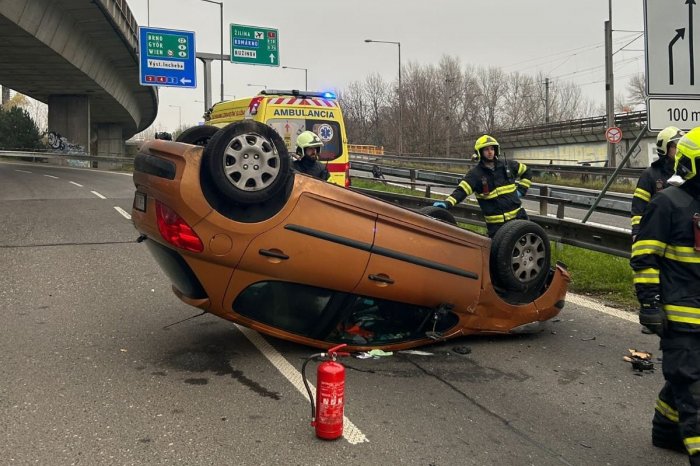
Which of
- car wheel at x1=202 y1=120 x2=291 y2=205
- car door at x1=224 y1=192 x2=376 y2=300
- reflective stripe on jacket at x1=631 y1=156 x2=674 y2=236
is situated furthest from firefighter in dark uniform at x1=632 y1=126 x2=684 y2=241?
car wheel at x1=202 y1=120 x2=291 y2=205

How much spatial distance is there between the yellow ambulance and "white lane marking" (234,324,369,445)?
5218mm

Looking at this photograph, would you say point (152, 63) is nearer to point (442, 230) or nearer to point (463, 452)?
point (442, 230)

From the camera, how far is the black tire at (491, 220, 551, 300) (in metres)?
4.86

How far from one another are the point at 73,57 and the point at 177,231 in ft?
75.3

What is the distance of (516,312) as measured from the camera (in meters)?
5.02

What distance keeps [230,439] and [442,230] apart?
Answer: 2276 millimetres

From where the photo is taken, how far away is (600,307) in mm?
6281

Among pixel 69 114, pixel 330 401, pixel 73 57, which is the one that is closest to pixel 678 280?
pixel 330 401

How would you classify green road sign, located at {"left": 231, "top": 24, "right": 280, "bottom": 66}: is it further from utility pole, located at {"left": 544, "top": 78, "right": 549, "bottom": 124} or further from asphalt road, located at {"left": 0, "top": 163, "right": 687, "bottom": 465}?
utility pole, located at {"left": 544, "top": 78, "right": 549, "bottom": 124}

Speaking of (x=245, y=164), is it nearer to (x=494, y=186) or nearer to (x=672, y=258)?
(x=672, y=258)

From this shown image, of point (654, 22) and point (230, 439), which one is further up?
point (654, 22)

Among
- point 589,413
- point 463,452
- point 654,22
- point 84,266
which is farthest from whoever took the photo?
point 84,266

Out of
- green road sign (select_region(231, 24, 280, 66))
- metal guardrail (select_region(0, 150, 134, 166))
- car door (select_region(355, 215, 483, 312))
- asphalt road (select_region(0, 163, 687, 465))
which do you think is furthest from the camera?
metal guardrail (select_region(0, 150, 134, 166))

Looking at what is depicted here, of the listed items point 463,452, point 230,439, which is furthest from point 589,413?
point 230,439
